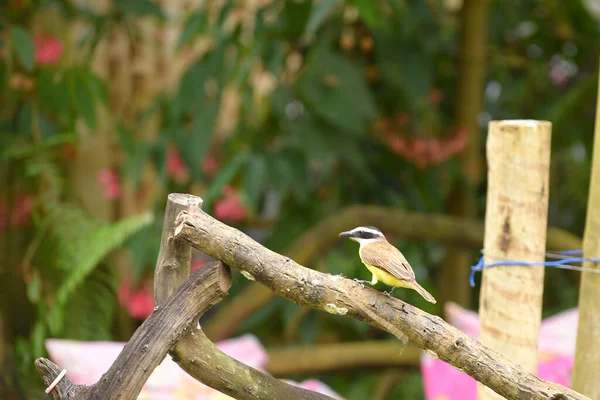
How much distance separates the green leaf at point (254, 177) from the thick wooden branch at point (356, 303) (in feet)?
2.33

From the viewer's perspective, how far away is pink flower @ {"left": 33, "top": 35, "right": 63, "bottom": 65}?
1379mm

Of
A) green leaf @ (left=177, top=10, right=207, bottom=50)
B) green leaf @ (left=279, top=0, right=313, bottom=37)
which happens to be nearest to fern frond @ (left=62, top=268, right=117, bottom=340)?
green leaf @ (left=177, top=10, right=207, bottom=50)

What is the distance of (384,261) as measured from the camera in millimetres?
425

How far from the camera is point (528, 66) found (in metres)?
1.59

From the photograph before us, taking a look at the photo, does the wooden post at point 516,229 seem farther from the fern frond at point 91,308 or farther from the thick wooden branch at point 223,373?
the fern frond at point 91,308

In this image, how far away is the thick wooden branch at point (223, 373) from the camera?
430 millimetres

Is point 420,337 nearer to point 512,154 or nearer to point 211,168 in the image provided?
point 512,154

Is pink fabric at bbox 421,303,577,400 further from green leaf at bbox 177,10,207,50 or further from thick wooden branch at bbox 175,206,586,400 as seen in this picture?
green leaf at bbox 177,10,207,50

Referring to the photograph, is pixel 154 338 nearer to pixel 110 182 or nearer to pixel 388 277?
pixel 388 277

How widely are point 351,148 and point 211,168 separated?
443 millimetres

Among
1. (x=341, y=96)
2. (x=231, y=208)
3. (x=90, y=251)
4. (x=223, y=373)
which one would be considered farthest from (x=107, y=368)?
(x=231, y=208)

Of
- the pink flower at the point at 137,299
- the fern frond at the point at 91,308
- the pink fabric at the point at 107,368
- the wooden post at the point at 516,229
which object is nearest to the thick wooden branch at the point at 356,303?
the wooden post at the point at 516,229

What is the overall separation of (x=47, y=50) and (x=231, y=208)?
0.47 metres

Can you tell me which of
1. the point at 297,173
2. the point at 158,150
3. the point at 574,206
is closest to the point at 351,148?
the point at 297,173
